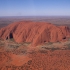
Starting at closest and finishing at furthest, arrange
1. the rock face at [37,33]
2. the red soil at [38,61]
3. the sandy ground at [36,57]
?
the red soil at [38,61] → the sandy ground at [36,57] → the rock face at [37,33]

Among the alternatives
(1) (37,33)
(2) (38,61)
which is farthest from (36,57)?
(1) (37,33)

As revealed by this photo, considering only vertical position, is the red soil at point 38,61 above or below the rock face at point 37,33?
below

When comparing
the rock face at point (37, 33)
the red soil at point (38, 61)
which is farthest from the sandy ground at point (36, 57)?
the rock face at point (37, 33)

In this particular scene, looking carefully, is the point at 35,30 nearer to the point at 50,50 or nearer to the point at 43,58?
the point at 50,50

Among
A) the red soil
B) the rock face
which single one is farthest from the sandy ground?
the rock face

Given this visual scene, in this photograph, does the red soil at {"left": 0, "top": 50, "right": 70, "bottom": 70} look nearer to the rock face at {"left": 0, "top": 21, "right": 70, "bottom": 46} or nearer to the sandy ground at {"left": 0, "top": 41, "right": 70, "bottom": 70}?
the sandy ground at {"left": 0, "top": 41, "right": 70, "bottom": 70}

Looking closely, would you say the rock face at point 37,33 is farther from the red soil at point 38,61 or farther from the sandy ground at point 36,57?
the red soil at point 38,61

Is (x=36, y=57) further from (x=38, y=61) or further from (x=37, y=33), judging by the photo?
(x=37, y=33)

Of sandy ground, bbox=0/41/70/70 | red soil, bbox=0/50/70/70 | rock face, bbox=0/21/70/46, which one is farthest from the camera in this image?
rock face, bbox=0/21/70/46
